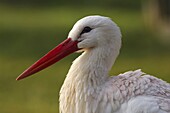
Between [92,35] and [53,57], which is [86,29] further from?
[53,57]

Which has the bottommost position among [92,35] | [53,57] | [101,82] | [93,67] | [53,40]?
[53,40]

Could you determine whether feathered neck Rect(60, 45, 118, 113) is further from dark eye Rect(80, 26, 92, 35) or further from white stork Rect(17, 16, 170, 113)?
dark eye Rect(80, 26, 92, 35)

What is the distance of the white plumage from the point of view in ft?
17.3

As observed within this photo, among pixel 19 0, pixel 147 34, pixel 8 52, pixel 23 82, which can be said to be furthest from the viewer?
pixel 19 0

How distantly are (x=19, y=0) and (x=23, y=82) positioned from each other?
11.3 meters

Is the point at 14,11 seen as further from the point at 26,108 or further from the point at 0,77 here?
the point at 26,108

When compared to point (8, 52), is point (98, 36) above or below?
above

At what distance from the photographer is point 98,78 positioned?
5516 mm

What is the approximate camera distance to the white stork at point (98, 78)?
5.28 m

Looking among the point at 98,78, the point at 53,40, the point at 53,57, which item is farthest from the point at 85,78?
the point at 53,40

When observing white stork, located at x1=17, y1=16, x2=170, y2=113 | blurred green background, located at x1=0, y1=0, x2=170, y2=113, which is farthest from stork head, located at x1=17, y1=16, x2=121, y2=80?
blurred green background, located at x1=0, y1=0, x2=170, y2=113

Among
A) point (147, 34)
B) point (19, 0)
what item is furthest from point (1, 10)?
point (147, 34)

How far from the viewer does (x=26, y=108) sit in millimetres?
10859

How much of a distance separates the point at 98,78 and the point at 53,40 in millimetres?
10911
